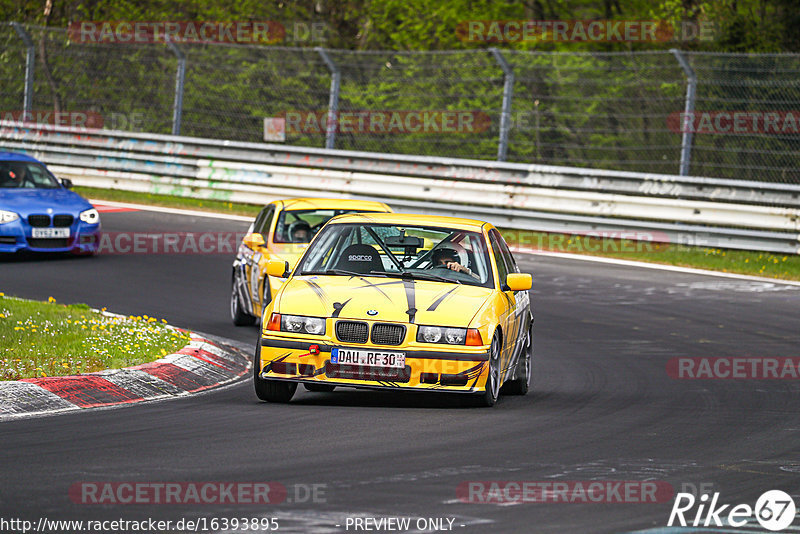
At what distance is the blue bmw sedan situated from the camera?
19.4 metres

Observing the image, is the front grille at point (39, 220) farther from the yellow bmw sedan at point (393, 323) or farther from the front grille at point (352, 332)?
the front grille at point (352, 332)

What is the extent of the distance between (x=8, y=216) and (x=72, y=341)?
8.15 metres

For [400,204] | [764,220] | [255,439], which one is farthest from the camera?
[400,204]

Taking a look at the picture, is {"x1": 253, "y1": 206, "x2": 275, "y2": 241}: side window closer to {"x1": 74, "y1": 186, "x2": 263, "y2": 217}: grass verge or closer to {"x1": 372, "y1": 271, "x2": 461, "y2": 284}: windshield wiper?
{"x1": 372, "y1": 271, "x2": 461, "y2": 284}: windshield wiper

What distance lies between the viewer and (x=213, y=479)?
7047 mm

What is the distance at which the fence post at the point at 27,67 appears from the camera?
2852cm

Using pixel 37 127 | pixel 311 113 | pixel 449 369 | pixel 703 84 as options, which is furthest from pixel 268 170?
pixel 449 369

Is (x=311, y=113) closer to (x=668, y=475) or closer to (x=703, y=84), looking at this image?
(x=703, y=84)

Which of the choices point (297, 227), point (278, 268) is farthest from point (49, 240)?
point (278, 268)

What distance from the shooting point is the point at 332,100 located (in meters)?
25.2

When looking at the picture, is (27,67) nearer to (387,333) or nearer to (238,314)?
(238,314)

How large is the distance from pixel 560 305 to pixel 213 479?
10.3 meters

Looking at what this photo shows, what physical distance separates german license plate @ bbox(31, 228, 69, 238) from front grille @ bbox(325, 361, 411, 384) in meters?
10.9

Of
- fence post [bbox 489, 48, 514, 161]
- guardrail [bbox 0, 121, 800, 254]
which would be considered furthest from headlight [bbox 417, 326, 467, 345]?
fence post [bbox 489, 48, 514, 161]
